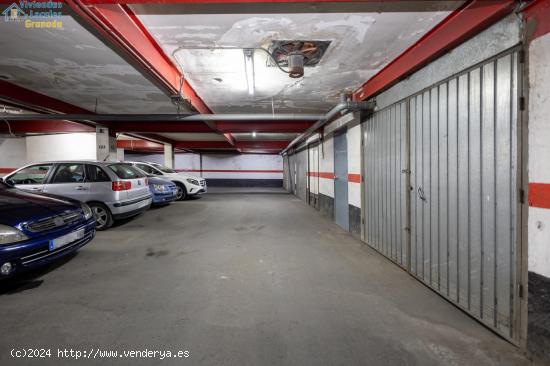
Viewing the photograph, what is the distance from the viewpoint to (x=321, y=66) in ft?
11.0

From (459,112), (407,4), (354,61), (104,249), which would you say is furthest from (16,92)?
(459,112)

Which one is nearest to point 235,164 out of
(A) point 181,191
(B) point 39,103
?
(A) point 181,191

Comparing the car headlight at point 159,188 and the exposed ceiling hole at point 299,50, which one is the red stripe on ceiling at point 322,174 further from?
the car headlight at point 159,188

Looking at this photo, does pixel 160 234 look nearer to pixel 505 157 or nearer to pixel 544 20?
pixel 505 157

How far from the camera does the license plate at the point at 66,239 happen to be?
284 cm

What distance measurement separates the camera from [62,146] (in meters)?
8.73

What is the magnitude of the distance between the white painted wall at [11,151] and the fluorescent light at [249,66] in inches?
420

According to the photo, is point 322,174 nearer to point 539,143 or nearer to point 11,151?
point 539,143

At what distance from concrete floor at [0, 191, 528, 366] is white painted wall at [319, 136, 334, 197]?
2.82 metres

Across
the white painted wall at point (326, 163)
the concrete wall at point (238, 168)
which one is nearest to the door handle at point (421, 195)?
the white painted wall at point (326, 163)

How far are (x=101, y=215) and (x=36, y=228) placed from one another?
8.67 feet

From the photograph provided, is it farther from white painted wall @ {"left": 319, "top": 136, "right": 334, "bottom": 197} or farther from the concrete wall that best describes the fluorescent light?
the concrete wall

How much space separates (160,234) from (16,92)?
347 cm

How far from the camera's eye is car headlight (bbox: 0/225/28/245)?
245 centimetres
